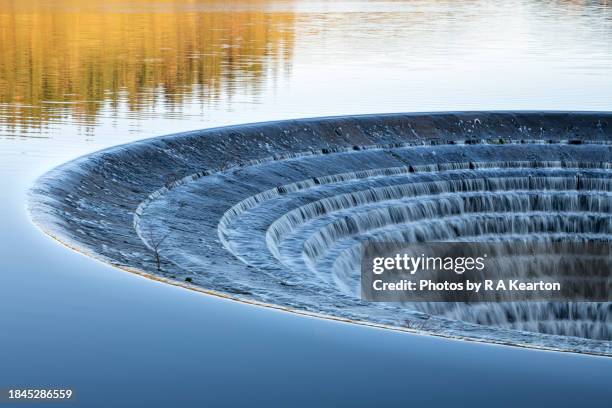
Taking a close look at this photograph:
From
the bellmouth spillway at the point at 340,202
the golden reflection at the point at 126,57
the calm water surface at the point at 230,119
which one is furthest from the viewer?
the golden reflection at the point at 126,57

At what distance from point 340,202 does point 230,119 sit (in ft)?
23.5

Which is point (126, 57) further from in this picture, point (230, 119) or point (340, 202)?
point (340, 202)

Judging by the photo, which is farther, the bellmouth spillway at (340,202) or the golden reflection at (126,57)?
the golden reflection at (126,57)

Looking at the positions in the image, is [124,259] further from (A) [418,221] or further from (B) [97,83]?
(B) [97,83]

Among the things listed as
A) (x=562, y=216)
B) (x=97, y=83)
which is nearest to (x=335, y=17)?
(x=97, y=83)

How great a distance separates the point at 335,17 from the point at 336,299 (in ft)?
202

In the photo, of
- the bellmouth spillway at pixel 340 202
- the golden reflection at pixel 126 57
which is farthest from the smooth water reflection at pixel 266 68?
the bellmouth spillway at pixel 340 202

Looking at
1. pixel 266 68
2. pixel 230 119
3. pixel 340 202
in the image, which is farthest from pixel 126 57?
pixel 340 202

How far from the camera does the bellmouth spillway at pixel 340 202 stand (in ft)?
44.1

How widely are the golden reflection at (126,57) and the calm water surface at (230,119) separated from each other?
0.15m

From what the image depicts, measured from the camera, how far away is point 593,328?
20328 mm

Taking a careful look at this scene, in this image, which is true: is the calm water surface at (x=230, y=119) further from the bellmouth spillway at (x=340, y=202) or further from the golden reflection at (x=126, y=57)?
the bellmouth spillway at (x=340, y=202)

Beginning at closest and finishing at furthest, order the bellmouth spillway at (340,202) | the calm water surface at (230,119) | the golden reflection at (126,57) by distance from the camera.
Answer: the calm water surface at (230,119)
the bellmouth spillway at (340,202)
the golden reflection at (126,57)

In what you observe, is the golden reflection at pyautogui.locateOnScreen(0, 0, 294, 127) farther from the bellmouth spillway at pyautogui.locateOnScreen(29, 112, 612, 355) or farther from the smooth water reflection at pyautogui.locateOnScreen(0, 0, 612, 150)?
the bellmouth spillway at pyautogui.locateOnScreen(29, 112, 612, 355)
